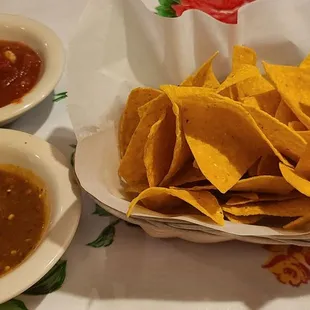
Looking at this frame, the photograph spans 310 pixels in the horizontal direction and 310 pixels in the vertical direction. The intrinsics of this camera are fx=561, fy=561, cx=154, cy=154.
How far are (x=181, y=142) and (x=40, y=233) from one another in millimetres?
288

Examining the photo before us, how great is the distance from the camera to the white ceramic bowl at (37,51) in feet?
3.77

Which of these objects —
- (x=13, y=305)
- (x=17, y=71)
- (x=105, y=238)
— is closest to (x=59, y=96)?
(x=17, y=71)

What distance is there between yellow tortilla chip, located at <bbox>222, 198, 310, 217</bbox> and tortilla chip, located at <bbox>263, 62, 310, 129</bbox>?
0.13m

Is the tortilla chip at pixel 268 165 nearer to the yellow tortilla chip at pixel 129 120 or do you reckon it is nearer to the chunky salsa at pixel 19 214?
the yellow tortilla chip at pixel 129 120

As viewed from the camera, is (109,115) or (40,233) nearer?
(40,233)

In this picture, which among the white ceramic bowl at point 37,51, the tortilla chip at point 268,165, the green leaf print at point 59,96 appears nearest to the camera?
the tortilla chip at point 268,165

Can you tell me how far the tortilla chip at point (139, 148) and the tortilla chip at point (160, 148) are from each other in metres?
0.02

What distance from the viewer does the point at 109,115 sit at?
1064 mm

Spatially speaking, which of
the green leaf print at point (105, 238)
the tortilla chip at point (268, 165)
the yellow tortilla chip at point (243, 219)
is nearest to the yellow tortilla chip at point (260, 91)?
the tortilla chip at point (268, 165)

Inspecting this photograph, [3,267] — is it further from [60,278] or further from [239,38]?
[239,38]

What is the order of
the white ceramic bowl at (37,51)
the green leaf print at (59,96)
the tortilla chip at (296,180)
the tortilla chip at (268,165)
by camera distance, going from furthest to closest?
the green leaf print at (59,96)
the white ceramic bowl at (37,51)
the tortilla chip at (268,165)
the tortilla chip at (296,180)

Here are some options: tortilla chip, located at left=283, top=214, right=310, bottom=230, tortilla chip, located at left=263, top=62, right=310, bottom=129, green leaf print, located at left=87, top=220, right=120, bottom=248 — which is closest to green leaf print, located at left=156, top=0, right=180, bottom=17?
tortilla chip, located at left=263, top=62, right=310, bottom=129

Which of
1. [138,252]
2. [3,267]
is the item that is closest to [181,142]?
[138,252]

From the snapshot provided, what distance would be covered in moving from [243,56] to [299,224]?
1.12 ft
